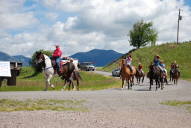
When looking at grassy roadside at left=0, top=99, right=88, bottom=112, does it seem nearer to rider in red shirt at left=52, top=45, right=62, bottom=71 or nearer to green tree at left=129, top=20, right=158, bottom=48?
rider in red shirt at left=52, top=45, right=62, bottom=71

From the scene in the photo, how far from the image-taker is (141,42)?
5064 inches

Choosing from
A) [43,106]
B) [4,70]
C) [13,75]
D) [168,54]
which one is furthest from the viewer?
[168,54]

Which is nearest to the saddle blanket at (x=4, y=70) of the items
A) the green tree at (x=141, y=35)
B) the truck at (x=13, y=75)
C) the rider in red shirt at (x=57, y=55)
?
the truck at (x=13, y=75)

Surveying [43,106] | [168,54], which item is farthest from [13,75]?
[168,54]

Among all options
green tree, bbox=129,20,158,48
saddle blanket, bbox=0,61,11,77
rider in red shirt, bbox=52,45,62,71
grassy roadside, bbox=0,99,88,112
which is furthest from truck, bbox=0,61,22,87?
green tree, bbox=129,20,158,48

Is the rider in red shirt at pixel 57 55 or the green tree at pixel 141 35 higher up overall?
the green tree at pixel 141 35

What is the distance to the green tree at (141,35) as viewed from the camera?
128m

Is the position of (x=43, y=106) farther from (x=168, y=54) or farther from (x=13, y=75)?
(x=168, y=54)

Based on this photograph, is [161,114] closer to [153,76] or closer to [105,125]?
[105,125]

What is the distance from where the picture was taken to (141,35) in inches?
5044

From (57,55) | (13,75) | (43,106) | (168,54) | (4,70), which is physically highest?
(168,54)

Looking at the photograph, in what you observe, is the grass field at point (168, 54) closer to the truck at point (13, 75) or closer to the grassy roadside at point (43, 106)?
the truck at point (13, 75)

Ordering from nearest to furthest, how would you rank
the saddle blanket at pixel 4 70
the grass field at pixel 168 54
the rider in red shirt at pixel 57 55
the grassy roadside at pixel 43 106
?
the grassy roadside at pixel 43 106 → the rider in red shirt at pixel 57 55 → the saddle blanket at pixel 4 70 → the grass field at pixel 168 54

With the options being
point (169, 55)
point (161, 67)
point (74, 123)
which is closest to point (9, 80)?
point (161, 67)
